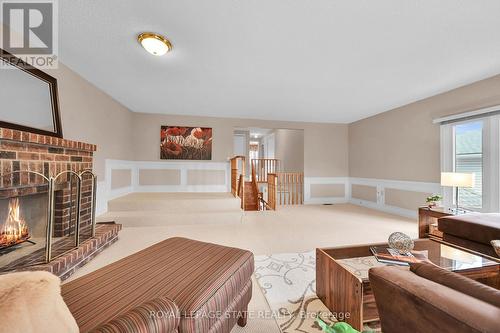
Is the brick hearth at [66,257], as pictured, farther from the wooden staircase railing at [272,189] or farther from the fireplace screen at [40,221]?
the wooden staircase railing at [272,189]

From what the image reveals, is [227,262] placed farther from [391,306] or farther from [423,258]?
[423,258]

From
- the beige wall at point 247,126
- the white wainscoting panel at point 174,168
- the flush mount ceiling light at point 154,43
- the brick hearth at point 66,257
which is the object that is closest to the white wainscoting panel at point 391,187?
the beige wall at point 247,126

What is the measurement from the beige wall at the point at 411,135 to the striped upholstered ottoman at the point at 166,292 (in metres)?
4.32

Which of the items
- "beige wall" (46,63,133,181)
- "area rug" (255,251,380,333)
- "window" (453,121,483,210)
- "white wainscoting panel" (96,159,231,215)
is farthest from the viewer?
"white wainscoting panel" (96,159,231,215)

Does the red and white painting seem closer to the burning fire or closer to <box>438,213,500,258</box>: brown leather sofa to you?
the burning fire

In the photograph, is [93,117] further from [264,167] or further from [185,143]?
[264,167]

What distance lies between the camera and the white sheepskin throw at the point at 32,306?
0.44 meters

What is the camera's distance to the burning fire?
1802 mm

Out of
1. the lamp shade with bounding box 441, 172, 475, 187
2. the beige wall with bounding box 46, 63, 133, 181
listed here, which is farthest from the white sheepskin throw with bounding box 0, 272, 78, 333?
the lamp shade with bounding box 441, 172, 475, 187

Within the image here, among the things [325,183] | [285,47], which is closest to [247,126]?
[325,183]

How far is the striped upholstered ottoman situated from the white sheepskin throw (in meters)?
0.14

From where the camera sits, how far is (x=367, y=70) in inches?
111

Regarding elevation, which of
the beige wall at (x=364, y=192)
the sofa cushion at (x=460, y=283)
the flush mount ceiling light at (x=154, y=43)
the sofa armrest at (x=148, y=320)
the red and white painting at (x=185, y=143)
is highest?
the flush mount ceiling light at (x=154, y=43)

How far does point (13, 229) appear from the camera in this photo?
189 centimetres
